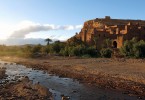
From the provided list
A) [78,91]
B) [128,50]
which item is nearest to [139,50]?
[128,50]

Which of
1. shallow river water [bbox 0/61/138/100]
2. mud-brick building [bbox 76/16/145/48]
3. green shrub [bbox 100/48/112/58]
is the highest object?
mud-brick building [bbox 76/16/145/48]

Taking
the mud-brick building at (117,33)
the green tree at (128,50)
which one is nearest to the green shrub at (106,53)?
the green tree at (128,50)

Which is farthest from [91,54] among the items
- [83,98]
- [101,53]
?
[83,98]

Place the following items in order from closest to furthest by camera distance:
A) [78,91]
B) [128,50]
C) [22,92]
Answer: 1. [22,92]
2. [78,91]
3. [128,50]

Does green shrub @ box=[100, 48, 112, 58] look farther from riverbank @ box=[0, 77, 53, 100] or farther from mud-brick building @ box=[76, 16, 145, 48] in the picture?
riverbank @ box=[0, 77, 53, 100]

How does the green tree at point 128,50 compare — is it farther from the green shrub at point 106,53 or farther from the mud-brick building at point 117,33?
the mud-brick building at point 117,33

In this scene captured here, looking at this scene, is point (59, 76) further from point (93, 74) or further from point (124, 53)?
point (124, 53)

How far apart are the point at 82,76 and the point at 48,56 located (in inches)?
1315

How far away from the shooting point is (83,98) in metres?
23.9

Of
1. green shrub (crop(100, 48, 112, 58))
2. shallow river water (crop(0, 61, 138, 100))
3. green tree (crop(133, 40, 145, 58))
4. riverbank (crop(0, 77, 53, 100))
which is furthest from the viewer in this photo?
green shrub (crop(100, 48, 112, 58))

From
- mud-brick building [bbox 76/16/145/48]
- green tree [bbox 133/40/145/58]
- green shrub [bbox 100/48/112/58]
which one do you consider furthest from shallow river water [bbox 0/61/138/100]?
mud-brick building [bbox 76/16/145/48]

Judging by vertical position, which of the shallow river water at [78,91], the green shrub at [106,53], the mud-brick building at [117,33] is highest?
the mud-brick building at [117,33]

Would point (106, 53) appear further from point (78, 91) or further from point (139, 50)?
point (78, 91)

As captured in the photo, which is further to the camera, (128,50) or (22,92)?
(128,50)
